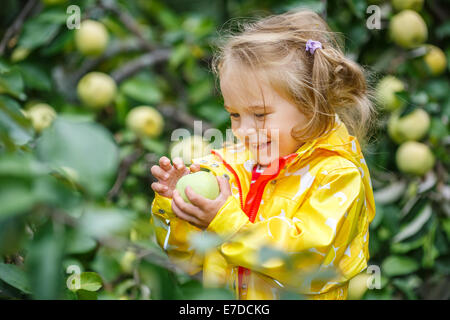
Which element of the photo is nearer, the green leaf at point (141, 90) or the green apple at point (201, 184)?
the green apple at point (201, 184)

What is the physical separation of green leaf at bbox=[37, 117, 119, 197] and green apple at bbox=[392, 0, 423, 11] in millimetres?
1414

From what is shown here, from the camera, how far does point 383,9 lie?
1681mm

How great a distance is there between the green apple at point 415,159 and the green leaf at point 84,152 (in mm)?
1280

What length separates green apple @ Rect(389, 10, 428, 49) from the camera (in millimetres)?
1533

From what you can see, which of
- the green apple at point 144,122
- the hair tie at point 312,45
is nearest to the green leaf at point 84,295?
the hair tie at point 312,45

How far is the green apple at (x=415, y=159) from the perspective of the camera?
1.52 meters

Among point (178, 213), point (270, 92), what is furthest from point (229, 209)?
point (270, 92)

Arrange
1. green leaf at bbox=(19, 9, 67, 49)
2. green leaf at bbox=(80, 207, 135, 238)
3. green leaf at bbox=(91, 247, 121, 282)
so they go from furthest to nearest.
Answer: green leaf at bbox=(19, 9, 67, 49) < green leaf at bbox=(91, 247, 121, 282) < green leaf at bbox=(80, 207, 135, 238)

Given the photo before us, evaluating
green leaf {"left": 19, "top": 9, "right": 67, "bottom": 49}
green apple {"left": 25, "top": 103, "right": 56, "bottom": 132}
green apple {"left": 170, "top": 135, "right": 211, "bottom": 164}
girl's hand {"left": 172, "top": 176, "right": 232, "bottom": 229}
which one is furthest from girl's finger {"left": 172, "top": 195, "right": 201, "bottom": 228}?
green leaf {"left": 19, "top": 9, "right": 67, "bottom": 49}

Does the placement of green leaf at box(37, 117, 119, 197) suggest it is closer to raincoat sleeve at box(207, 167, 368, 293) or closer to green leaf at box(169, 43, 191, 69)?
raincoat sleeve at box(207, 167, 368, 293)

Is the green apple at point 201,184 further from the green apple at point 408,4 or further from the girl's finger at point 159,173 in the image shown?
the green apple at point 408,4

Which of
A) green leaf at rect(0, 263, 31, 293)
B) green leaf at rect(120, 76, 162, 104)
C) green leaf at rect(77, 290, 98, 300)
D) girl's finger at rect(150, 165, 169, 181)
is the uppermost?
green leaf at rect(120, 76, 162, 104)

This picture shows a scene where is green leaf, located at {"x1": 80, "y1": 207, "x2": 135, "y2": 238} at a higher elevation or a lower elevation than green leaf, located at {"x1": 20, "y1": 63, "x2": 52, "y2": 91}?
lower

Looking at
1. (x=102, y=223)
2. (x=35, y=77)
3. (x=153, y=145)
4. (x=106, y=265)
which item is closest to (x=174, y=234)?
(x=106, y=265)
